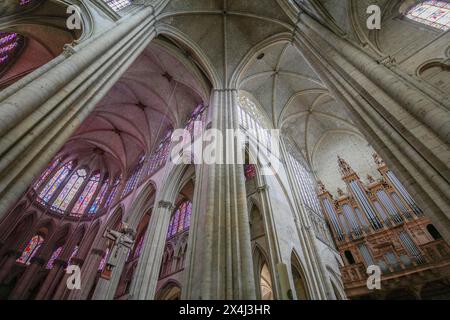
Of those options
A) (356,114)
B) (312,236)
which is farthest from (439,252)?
(356,114)

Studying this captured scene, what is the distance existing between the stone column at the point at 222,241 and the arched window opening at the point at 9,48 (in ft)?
35.8

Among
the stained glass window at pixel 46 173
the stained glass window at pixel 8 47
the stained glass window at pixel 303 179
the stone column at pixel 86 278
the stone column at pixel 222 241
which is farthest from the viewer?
the stained glass window at pixel 46 173

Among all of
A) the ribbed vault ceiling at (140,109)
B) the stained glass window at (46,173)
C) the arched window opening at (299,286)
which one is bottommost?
the arched window opening at (299,286)

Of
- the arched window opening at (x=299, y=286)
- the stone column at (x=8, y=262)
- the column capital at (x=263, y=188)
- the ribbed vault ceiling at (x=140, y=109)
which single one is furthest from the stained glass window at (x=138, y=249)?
the arched window opening at (x=299, y=286)

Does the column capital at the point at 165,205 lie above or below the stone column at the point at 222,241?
above

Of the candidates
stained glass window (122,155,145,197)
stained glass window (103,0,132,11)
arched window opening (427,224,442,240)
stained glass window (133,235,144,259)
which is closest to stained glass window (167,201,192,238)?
stained glass window (133,235,144,259)

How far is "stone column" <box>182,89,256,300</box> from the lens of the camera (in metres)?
4.28

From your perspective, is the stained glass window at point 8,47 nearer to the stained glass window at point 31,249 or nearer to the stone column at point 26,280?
the stained glass window at point 31,249

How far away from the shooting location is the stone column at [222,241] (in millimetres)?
4281

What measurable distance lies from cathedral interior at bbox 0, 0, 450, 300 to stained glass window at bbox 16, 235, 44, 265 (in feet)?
0.28

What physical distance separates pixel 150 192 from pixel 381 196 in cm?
1368
